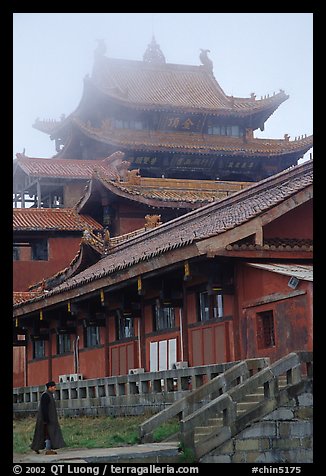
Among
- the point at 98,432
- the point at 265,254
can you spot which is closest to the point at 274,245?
the point at 265,254

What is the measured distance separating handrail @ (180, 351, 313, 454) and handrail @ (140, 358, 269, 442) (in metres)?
0.67

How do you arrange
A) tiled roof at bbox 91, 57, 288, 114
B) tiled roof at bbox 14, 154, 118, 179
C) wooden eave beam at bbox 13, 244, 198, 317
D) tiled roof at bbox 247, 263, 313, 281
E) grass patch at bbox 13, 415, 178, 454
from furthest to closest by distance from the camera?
tiled roof at bbox 91, 57, 288, 114 < tiled roof at bbox 14, 154, 118, 179 < wooden eave beam at bbox 13, 244, 198, 317 < tiled roof at bbox 247, 263, 313, 281 < grass patch at bbox 13, 415, 178, 454

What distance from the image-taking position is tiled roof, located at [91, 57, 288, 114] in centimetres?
5244

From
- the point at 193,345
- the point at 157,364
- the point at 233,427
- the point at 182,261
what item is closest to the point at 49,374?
the point at 157,364

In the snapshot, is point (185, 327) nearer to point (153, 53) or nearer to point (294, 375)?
point (294, 375)

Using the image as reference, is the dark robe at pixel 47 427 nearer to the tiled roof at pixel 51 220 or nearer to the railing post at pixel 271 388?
the railing post at pixel 271 388

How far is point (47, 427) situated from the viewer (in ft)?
52.6

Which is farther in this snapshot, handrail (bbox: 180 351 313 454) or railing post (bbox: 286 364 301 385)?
railing post (bbox: 286 364 301 385)

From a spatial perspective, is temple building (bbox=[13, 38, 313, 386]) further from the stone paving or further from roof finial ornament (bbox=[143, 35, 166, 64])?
the stone paving

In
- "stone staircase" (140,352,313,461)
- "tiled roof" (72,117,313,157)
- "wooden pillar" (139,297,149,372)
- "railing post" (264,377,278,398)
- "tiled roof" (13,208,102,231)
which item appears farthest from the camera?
"tiled roof" (72,117,313,157)

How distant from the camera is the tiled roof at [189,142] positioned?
4944 cm

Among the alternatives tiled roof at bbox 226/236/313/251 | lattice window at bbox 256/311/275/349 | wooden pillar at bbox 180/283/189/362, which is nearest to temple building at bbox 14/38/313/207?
wooden pillar at bbox 180/283/189/362
